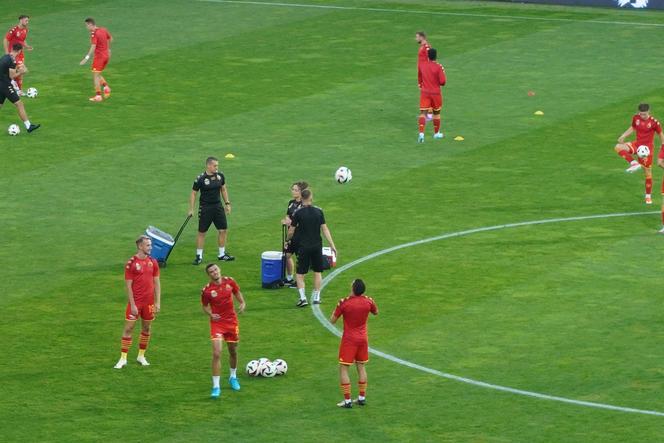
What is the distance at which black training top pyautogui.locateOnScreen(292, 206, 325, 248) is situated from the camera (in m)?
28.0

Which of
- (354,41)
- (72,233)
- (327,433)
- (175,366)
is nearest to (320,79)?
(354,41)

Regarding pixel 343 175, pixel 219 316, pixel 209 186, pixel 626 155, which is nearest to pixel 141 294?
pixel 219 316

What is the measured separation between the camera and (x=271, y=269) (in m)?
29.1

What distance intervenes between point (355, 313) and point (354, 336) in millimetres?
364

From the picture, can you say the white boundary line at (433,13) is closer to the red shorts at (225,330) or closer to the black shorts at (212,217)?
the black shorts at (212,217)

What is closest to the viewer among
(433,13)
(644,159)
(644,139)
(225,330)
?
(225,330)

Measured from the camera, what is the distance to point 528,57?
4862 centimetres

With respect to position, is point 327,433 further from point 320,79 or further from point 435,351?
point 320,79

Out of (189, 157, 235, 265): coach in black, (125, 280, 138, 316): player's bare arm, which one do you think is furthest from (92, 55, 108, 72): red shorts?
(125, 280, 138, 316): player's bare arm

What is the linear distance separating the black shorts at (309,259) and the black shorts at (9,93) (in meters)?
14.9

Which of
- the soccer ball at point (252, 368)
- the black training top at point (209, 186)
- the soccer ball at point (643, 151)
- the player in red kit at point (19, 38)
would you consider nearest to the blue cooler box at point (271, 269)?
the black training top at point (209, 186)

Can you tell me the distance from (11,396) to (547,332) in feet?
29.3

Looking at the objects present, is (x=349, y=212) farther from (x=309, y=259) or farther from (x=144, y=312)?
(x=144, y=312)

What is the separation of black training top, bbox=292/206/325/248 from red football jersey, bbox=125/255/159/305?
11.9 feet
